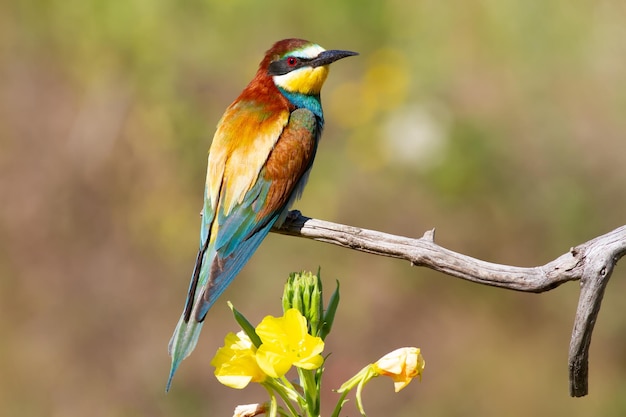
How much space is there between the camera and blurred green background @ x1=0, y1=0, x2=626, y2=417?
3.35 metres

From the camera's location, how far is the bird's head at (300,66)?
2.70 metres

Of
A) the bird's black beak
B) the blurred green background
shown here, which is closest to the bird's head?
the bird's black beak

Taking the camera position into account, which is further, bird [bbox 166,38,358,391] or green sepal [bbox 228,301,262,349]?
bird [bbox 166,38,358,391]

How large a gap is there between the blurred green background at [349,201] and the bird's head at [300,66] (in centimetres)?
95

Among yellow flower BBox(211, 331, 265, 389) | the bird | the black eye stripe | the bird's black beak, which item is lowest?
yellow flower BBox(211, 331, 265, 389)

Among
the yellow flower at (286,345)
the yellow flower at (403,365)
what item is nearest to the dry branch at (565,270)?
the yellow flower at (403,365)

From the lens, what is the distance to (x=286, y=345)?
3.21ft

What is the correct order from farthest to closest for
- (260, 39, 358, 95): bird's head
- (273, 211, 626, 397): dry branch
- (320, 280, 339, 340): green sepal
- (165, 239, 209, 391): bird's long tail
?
→ (260, 39, 358, 95): bird's head → (165, 239, 209, 391): bird's long tail → (273, 211, 626, 397): dry branch → (320, 280, 339, 340): green sepal

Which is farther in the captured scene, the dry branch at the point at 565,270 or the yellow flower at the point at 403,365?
the dry branch at the point at 565,270

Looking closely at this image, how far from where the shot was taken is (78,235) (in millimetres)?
3742

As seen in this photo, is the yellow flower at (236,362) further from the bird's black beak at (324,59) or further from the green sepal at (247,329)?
the bird's black beak at (324,59)

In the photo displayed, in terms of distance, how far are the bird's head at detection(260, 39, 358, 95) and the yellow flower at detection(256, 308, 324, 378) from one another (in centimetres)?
177

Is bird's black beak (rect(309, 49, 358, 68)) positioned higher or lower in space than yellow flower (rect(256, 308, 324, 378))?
higher

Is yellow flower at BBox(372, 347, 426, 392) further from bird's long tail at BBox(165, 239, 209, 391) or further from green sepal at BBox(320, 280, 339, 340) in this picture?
bird's long tail at BBox(165, 239, 209, 391)
